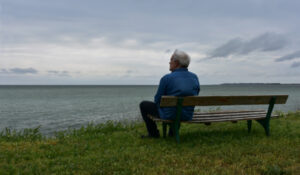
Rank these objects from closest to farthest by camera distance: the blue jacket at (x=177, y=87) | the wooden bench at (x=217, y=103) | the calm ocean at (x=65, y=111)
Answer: the wooden bench at (x=217, y=103) → the blue jacket at (x=177, y=87) → the calm ocean at (x=65, y=111)

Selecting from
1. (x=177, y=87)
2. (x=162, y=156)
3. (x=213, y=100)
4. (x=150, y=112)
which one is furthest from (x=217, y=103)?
(x=162, y=156)

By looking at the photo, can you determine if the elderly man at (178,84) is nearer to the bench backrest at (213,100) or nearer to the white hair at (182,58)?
the white hair at (182,58)

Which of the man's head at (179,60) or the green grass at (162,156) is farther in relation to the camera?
the man's head at (179,60)

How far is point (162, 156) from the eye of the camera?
14.4 feet

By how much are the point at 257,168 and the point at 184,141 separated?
2.11m

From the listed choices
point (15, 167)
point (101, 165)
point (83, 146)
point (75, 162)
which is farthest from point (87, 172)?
point (83, 146)

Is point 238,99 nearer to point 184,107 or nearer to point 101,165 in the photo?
point 184,107

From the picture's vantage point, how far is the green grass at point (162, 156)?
3.74 meters

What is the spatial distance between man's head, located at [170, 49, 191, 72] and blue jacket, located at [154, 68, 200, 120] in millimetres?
107

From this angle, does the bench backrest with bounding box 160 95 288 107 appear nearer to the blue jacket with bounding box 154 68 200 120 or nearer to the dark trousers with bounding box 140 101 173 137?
the blue jacket with bounding box 154 68 200 120

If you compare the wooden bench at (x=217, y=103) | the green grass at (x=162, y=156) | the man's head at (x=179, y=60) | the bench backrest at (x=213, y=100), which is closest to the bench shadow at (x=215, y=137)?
the green grass at (x=162, y=156)

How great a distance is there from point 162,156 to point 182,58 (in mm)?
2103

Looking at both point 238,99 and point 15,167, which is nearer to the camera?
point 15,167

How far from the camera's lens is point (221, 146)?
5.02 meters
